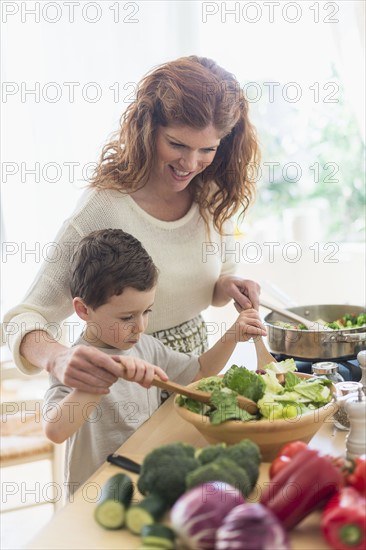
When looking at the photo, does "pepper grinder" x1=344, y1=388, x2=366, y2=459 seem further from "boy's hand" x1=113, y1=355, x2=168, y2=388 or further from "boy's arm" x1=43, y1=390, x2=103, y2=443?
"boy's arm" x1=43, y1=390, x2=103, y2=443

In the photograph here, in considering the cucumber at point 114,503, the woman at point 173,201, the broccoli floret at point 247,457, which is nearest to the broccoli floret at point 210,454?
the broccoli floret at point 247,457

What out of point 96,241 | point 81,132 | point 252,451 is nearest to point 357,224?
point 81,132

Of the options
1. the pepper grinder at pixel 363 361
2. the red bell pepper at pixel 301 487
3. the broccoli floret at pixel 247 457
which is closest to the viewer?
the red bell pepper at pixel 301 487

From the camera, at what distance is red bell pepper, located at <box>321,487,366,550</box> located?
874 mm

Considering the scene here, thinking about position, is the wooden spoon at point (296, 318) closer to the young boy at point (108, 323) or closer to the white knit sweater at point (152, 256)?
the white knit sweater at point (152, 256)

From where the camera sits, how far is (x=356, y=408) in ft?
3.82

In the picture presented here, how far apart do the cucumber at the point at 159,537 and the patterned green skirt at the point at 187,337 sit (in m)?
0.87

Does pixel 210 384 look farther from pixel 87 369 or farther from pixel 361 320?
pixel 361 320

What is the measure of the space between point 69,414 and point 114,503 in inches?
13.9


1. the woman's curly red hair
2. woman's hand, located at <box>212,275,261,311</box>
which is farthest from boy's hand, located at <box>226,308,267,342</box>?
the woman's curly red hair

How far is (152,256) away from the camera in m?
1.80

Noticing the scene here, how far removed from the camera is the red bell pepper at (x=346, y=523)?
87 centimetres

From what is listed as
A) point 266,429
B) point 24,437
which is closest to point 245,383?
point 266,429

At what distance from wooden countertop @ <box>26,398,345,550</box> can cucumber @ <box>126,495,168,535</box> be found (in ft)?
0.06
